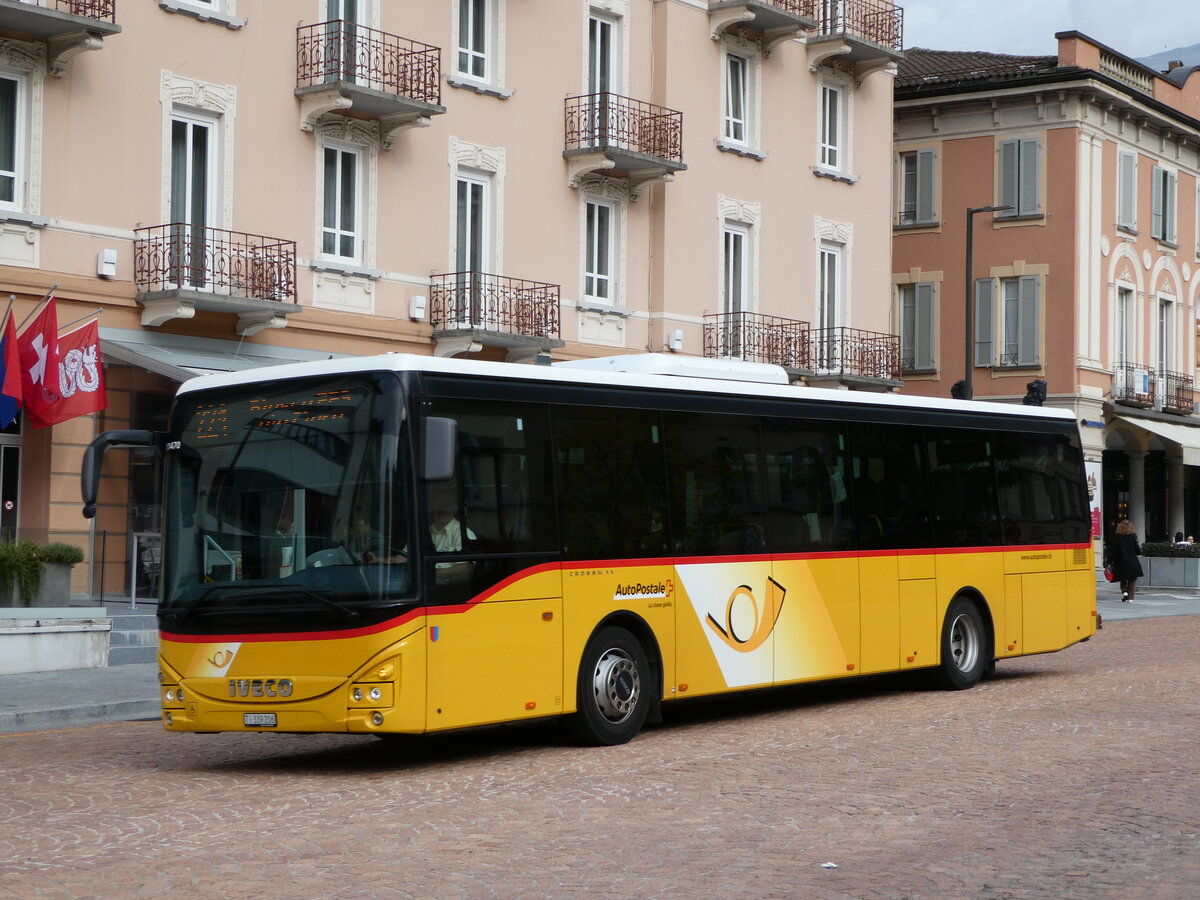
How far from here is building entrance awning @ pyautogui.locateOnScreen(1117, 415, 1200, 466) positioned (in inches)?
1833

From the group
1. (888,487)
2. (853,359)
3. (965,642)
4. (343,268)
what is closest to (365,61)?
(343,268)

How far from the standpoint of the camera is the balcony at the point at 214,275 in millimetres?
23984

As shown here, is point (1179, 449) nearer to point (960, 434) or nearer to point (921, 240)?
point (921, 240)

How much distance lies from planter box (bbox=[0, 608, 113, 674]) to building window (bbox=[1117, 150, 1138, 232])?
35266 mm

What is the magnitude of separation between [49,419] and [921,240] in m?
30.0

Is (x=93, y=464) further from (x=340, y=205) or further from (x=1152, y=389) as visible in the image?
(x=1152, y=389)

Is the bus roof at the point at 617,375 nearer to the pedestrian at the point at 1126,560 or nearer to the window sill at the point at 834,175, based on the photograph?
the pedestrian at the point at 1126,560

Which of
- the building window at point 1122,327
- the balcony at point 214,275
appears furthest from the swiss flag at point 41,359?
the building window at point 1122,327

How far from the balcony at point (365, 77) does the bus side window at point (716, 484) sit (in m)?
13.1

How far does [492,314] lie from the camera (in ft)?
95.1

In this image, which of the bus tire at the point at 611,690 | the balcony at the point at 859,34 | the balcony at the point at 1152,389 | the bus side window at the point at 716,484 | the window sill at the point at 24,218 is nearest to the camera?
the bus tire at the point at 611,690

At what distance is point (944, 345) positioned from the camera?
1880 inches

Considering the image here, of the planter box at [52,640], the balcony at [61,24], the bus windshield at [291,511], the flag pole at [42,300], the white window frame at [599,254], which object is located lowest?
the planter box at [52,640]

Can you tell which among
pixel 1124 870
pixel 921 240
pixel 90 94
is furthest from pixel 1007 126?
pixel 1124 870
